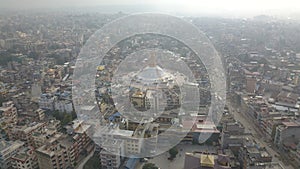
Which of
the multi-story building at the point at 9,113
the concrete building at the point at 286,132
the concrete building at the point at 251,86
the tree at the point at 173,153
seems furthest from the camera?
the concrete building at the point at 251,86

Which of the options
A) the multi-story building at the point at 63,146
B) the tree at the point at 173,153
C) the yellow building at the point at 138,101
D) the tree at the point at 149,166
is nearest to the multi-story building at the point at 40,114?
the multi-story building at the point at 63,146

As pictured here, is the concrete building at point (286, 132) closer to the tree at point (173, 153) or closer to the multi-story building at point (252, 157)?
the multi-story building at point (252, 157)

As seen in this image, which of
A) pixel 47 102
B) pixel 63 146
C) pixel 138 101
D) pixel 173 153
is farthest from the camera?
pixel 47 102

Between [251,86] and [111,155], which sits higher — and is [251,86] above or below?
above

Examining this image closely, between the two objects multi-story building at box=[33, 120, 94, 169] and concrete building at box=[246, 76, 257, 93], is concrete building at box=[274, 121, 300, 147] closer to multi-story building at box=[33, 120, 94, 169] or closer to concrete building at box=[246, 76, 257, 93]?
concrete building at box=[246, 76, 257, 93]

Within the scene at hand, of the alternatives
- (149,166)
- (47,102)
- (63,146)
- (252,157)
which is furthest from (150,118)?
(47,102)

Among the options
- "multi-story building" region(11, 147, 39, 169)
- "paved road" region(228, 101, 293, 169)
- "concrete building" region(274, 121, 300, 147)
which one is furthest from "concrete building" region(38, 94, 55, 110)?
"concrete building" region(274, 121, 300, 147)

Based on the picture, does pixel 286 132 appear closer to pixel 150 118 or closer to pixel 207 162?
pixel 207 162

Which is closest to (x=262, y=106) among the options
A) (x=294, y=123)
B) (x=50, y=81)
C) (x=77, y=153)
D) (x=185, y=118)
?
(x=294, y=123)
